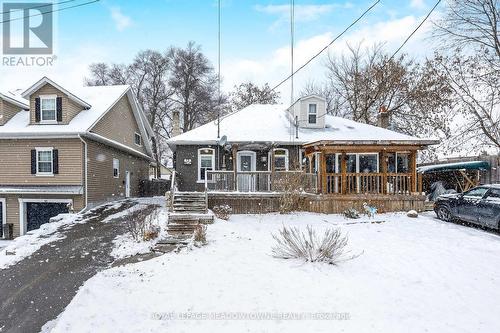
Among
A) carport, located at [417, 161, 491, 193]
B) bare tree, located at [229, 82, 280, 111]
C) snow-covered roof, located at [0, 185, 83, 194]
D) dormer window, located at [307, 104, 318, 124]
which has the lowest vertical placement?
snow-covered roof, located at [0, 185, 83, 194]

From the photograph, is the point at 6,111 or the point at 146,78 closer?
the point at 6,111

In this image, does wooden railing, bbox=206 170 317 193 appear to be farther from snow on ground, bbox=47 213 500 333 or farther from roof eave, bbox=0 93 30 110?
roof eave, bbox=0 93 30 110

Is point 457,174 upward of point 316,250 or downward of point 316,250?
upward

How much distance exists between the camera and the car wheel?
12.3 m

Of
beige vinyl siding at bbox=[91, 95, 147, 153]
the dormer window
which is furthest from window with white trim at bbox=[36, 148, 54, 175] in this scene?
the dormer window

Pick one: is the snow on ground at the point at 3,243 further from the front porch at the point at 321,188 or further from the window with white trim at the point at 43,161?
the front porch at the point at 321,188

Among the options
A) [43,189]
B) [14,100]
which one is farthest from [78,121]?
[14,100]

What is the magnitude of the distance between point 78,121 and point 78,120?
0.14 meters

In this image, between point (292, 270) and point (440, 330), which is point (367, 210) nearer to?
point (292, 270)

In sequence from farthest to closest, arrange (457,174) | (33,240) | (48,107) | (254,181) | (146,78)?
1. (146,78)
2. (457,174)
3. (48,107)
4. (254,181)
5. (33,240)

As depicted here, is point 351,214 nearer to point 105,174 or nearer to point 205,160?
point 205,160

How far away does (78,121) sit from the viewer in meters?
16.3

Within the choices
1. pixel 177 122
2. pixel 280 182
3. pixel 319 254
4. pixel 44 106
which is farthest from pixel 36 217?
pixel 319 254

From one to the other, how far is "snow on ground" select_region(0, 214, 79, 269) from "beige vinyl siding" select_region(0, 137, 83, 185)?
133 inches
